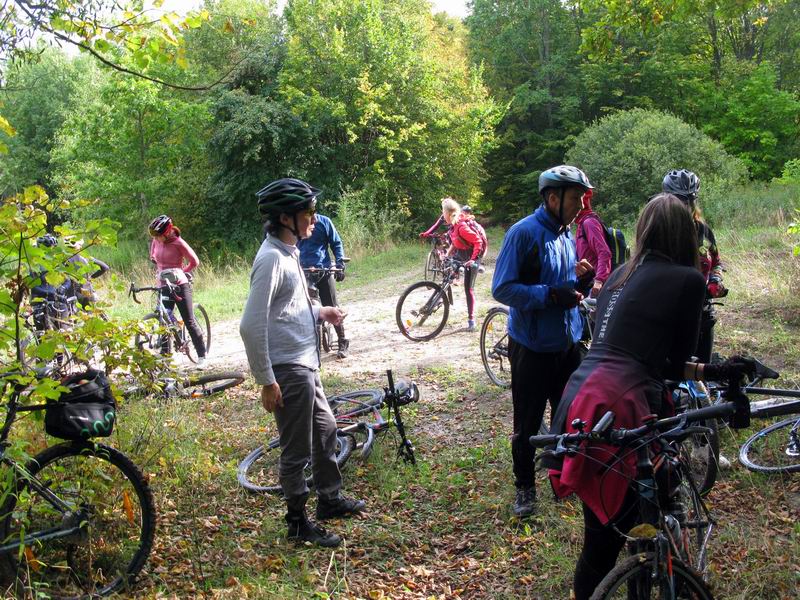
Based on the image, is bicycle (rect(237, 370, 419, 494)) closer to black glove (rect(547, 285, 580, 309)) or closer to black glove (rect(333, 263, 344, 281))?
black glove (rect(547, 285, 580, 309))

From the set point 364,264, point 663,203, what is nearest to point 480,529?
point 663,203

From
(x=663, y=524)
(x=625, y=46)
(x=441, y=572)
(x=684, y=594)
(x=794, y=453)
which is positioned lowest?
(x=441, y=572)

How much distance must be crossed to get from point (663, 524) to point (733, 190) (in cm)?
1969

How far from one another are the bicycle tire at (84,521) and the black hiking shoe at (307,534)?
33.4 inches

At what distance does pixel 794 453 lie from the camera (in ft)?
15.1

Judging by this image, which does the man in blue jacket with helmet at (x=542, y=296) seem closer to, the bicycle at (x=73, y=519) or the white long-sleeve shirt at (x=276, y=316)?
the white long-sleeve shirt at (x=276, y=316)

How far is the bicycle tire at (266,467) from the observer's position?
5.19m

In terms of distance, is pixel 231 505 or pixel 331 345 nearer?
pixel 231 505

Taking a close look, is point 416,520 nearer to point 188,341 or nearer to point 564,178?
point 564,178

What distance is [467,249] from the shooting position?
34.6 ft

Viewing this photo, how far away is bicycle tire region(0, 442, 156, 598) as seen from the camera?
3660mm

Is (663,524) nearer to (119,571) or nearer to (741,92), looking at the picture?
(119,571)

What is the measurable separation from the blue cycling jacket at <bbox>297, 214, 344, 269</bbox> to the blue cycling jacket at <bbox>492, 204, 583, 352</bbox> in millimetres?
4660

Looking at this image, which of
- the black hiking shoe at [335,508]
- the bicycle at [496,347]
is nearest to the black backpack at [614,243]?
the bicycle at [496,347]
